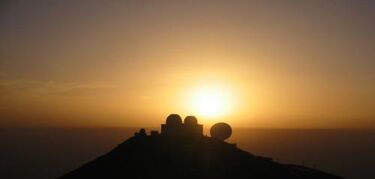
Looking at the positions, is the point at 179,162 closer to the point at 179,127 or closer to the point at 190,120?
the point at 179,127

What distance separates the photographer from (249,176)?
4269cm

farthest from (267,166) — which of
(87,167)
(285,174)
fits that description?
(87,167)

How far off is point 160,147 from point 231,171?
799 cm

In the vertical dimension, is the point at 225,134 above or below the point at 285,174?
above

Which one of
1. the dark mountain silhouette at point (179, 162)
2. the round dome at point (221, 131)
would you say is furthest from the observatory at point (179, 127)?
the round dome at point (221, 131)

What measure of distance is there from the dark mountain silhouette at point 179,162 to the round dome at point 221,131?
4338mm

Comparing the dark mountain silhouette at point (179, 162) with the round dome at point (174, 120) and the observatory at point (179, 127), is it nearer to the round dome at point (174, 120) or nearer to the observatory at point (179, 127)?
the observatory at point (179, 127)

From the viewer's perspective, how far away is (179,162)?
44156 millimetres

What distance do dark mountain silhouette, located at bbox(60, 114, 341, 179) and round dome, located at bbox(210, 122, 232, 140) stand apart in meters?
4.34

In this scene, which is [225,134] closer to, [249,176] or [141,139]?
[141,139]

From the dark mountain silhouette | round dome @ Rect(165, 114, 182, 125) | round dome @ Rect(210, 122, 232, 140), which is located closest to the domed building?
round dome @ Rect(165, 114, 182, 125)

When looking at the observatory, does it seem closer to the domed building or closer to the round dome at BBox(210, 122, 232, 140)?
the domed building

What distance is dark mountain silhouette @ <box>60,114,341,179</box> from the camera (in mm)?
42469

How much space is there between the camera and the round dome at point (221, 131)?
56.8 meters
